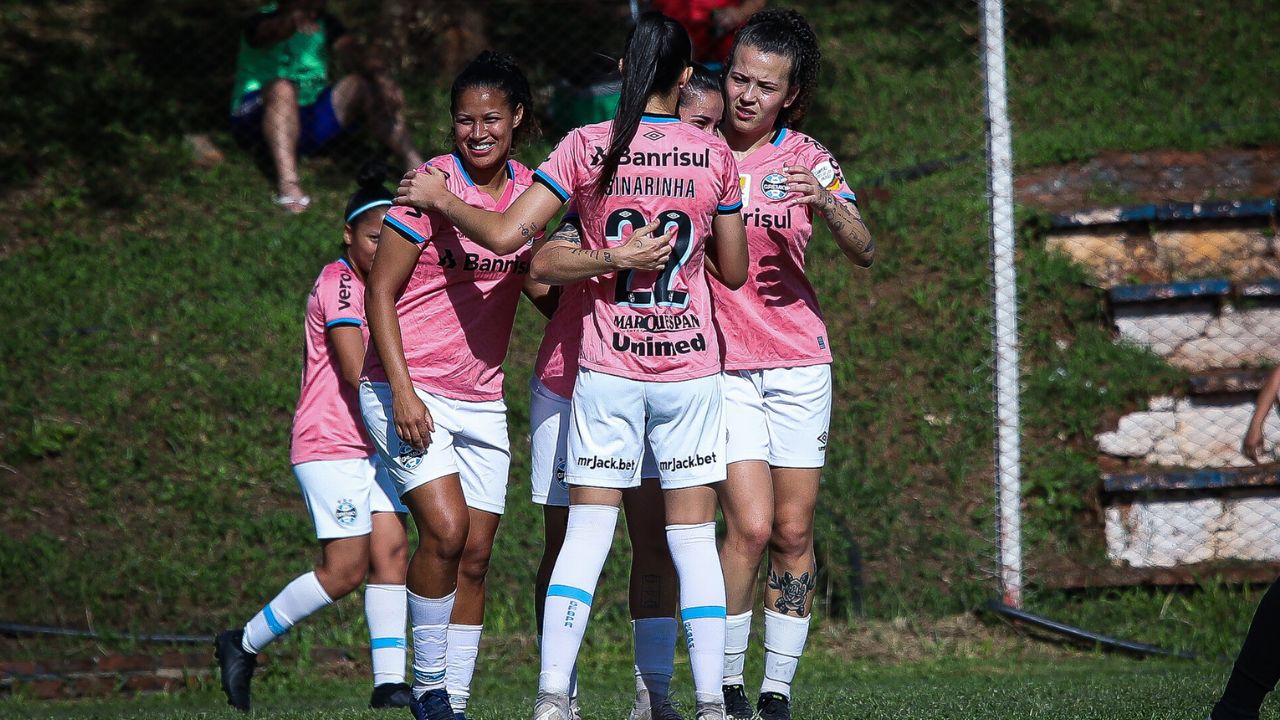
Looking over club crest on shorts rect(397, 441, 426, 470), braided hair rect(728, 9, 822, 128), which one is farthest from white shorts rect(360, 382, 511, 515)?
braided hair rect(728, 9, 822, 128)

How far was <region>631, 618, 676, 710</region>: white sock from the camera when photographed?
431cm

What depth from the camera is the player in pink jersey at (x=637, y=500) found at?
4.25 m

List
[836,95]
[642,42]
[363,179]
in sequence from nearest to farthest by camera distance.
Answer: [642,42], [363,179], [836,95]

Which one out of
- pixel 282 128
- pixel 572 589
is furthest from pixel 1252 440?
pixel 282 128

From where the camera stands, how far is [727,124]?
15.0 ft

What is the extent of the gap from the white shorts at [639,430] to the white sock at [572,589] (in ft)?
0.37

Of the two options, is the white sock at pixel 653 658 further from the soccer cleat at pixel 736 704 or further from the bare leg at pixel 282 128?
the bare leg at pixel 282 128

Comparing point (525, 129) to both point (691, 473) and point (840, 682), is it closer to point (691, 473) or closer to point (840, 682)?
point (691, 473)

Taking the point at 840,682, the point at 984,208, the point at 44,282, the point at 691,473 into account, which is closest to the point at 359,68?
the point at 44,282

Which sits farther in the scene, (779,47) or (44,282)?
A: (44,282)

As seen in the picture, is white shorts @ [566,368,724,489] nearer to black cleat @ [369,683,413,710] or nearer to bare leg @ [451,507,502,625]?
bare leg @ [451,507,502,625]

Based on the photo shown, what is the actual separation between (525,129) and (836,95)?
25.6 feet

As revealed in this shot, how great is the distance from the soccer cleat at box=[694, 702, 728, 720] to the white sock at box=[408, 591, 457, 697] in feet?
3.05

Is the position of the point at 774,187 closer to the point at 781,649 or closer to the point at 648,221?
the point at 648,221
